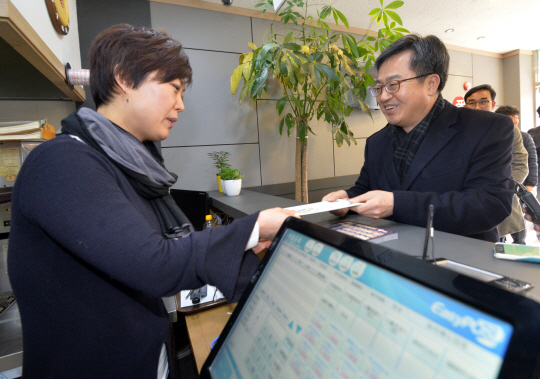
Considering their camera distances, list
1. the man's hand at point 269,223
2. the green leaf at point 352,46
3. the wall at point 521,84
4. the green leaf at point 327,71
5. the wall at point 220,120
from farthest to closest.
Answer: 1. the wall at point 521,84
2. the wall at point 220,120
3. the green leaf at point 352,46
4. the green leaf at point 327,71
5. the man's hand at point 269,223

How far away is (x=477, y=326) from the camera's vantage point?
0.19 meters

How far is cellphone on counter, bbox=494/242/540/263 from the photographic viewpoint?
66 cm

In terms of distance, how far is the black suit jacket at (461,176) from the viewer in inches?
42.6

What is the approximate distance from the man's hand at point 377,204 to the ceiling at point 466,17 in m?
2.53

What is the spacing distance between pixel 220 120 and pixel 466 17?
321cm

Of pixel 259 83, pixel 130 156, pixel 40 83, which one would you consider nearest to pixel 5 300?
pixel 40 83

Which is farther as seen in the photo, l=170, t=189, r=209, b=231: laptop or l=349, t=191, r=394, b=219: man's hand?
l=170, t=189, r=209, b=231: laptop

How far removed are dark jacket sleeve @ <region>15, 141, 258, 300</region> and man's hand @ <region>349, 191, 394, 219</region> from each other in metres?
0.68

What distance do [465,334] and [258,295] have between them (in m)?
0.30

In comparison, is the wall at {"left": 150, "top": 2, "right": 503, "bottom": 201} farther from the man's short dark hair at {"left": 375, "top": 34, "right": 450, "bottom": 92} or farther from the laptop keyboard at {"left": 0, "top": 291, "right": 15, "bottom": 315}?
the man's short dark hair at {"left": 375, "top": 34, "right": 450, "bottom": 92}

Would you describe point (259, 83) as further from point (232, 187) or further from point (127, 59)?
point (127, 59)

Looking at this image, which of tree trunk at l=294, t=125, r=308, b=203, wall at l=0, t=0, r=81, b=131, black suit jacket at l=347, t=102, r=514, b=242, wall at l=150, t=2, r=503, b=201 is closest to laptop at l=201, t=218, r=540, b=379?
black suit jacket at l=347, t=102, r=514, b=242

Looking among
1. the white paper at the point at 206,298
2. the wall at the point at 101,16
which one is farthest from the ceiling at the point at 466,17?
the white paper at the point at 206,298

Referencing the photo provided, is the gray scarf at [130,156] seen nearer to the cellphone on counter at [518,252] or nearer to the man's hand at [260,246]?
the man's hand at [260,246]
